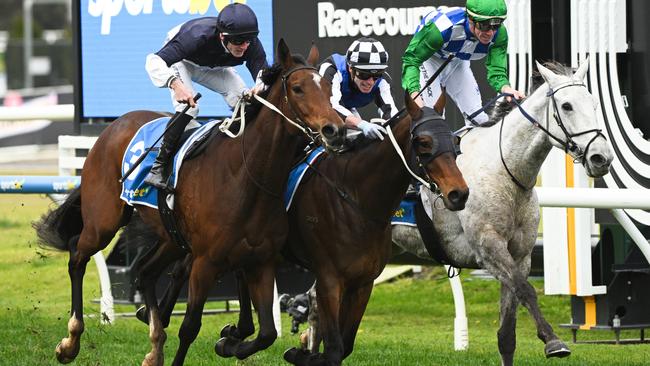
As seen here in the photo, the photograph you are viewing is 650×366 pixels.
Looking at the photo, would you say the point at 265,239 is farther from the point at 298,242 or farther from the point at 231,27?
the point at 231,27

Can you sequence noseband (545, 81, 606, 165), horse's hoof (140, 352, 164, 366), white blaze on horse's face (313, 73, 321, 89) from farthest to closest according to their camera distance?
horse's hoof (140, 352, 164, 366) → noseband (545, 81, 606, 165) → white blaze on horse's face (313, 73, 321, 89)

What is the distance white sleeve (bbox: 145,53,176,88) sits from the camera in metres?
6.78

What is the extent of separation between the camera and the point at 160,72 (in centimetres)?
680

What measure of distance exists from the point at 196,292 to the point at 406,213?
1357 mm

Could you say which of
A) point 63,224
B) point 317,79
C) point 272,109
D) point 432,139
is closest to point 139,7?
point 63,224

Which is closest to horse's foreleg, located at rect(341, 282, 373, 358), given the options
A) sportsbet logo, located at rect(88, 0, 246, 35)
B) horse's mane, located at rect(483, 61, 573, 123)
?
horse's mane, located at rect(483, 61, 573, 123)

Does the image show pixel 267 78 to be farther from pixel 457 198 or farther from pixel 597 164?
pixel 597 164

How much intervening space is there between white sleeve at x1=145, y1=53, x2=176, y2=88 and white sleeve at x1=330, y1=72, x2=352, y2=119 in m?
0.79

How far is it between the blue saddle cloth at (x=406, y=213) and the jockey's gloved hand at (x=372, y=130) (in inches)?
35.5

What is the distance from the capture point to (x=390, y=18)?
909 centimetres

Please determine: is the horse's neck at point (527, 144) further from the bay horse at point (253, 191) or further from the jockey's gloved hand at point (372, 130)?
the bay horse at point (253, 191)

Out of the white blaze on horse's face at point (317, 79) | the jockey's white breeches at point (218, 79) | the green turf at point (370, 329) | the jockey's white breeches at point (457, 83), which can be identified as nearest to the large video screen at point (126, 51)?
the green turf at point (370, 329)

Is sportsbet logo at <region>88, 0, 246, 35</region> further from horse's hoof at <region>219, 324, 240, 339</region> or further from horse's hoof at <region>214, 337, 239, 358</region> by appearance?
horse's hoof at <region>214, 337, 239, 358</region>

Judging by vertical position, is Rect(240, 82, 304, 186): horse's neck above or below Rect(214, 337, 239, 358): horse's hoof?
above
